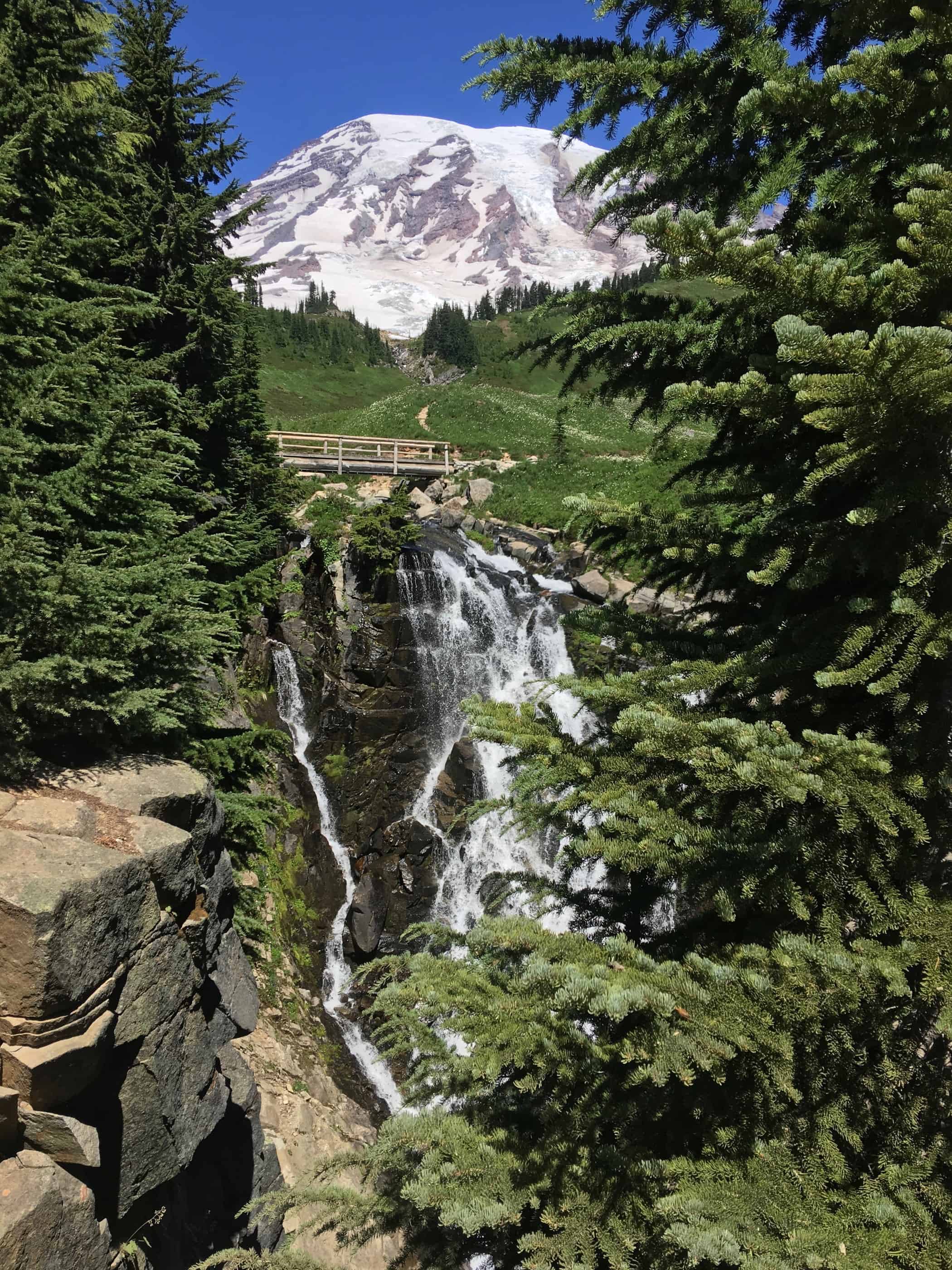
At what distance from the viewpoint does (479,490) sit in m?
31.3

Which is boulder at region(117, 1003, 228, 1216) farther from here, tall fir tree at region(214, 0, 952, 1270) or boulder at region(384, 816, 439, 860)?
boulder at region(384, 816, 439, 860)

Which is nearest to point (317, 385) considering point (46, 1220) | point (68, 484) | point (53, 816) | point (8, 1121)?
point (68, 484)

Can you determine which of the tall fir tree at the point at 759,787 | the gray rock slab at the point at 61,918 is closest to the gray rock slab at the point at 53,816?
the gray rock slab at the point at 61,918

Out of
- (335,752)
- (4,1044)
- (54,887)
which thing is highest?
(54,887)

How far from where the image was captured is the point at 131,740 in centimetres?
874

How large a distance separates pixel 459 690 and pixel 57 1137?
46.8 ft

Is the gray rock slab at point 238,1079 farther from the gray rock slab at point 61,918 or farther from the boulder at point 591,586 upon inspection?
the boulder at point 591,586

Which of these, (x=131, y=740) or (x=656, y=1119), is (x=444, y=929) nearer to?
(x=656, y=1119)

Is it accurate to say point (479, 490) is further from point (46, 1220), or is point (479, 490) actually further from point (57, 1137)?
point (46, 1220)

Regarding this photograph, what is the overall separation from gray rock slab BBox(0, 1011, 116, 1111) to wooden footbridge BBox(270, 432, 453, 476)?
25219mm

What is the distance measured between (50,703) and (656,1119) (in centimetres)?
707

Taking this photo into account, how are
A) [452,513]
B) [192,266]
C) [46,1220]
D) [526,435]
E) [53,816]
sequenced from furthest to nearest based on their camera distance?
[526,435] < [452,513] < [192,266] < [53,816] < [46,1220]

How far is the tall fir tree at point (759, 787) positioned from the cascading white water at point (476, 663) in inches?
497

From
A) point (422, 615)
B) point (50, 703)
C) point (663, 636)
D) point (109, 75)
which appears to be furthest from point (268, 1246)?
point (109, 75)
